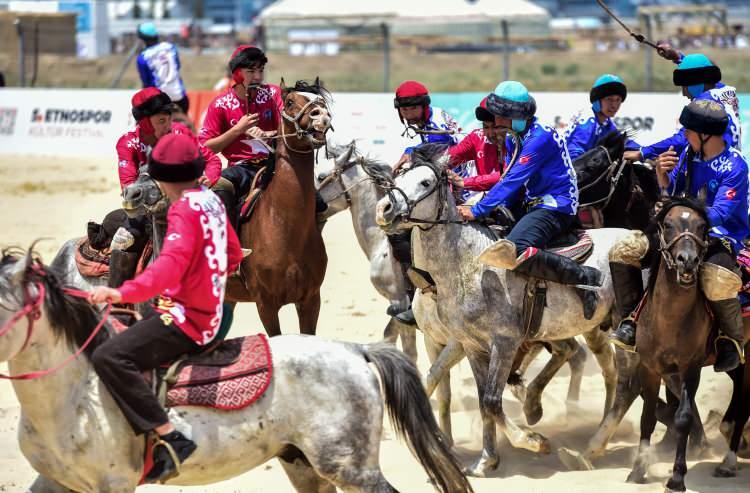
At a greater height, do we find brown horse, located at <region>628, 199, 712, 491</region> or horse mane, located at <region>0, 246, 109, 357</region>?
horse mane, located at <region>0, 246, 109, 357</region>

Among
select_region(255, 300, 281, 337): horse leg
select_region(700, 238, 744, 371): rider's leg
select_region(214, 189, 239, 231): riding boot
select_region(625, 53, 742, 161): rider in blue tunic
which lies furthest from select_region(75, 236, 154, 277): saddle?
select_region(700, 238, 744, 371): rider's leg

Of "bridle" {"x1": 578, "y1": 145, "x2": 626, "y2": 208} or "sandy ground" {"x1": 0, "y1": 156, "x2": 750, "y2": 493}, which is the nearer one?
"sandy ground" {"x1": 0, "y1": 156, "x2": 750, "y2": 493}

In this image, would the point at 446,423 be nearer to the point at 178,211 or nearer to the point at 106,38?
the point at 178,211

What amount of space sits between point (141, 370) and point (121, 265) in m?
3.31

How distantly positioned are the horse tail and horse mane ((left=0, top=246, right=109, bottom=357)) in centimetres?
133

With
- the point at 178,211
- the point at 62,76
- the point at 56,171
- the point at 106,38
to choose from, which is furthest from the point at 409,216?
the point at 106,38

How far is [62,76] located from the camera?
3158 centimetres

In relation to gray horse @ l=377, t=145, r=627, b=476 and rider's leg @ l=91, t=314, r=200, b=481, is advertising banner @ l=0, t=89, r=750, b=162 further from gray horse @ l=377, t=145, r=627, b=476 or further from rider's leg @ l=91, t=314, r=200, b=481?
rider's leg @ l=91, t=314, r=200, b=481

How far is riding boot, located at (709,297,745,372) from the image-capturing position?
22.9 ft

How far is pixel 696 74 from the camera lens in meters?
8.37

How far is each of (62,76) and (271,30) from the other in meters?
18.0

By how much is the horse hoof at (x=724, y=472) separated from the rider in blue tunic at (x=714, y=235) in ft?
2.46

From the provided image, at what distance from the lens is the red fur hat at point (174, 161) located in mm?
5070

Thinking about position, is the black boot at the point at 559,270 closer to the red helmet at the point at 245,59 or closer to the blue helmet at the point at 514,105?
the blue helmet at the point at 514,105
